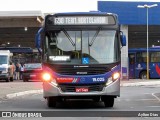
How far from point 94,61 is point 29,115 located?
8.56 m

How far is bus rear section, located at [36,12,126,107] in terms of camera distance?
16.5m

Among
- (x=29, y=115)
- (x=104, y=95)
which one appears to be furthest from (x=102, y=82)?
(x=29, y=115)

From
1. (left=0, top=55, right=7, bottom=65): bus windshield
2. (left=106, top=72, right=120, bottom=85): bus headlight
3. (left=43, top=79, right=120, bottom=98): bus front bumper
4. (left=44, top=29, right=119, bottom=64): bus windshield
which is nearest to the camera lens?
(left=43, top=79, right=120, bottom=98): bus front bumper

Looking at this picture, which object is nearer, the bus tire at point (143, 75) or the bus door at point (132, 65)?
the bus tire at point (143, 75)

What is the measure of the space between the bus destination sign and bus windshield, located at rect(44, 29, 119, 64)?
315mm

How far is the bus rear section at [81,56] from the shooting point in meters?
16.5

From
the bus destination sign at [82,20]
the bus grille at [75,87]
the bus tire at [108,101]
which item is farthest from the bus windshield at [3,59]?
the bus grille at [75,87]

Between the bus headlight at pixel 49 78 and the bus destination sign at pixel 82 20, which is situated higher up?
the bus destination sign at pixel 82 20

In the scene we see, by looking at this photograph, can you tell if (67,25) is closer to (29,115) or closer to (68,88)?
(68,88)

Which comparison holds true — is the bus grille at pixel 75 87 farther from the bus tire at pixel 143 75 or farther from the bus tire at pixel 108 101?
the bus tire at pixel 143 75

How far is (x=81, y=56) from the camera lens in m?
16.8

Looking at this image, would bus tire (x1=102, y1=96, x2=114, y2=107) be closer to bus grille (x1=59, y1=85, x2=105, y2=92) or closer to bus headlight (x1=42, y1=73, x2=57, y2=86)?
bus grille (x1=59, y1=85, x2=105, y2=92)

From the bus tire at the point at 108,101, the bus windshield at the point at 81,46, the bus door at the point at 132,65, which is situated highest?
the bus windshield at the point at 81,46

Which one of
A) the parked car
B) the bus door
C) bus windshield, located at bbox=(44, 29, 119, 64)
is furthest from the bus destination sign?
the bus door
